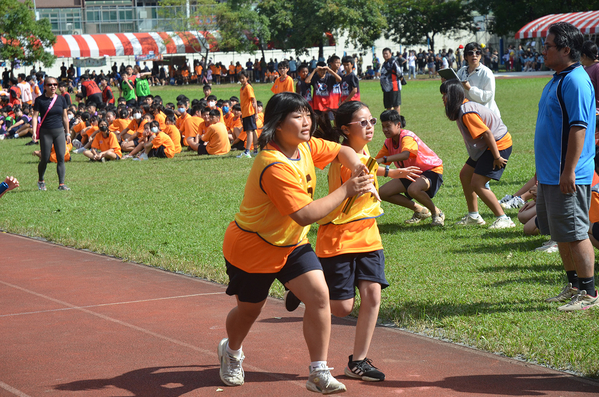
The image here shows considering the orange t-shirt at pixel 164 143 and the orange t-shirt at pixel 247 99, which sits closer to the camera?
the orange t-shirt at pixel 247 99

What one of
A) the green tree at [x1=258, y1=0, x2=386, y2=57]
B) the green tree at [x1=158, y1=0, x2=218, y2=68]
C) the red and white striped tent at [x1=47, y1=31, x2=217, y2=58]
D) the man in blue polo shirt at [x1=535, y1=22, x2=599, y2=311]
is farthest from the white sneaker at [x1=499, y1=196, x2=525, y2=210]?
the red and white striped tent at [x1=47, y1=31, x2=217, y2=58]

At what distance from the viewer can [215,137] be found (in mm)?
17062

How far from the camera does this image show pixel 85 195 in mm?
12141

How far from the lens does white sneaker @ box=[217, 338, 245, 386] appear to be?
4.14 meters

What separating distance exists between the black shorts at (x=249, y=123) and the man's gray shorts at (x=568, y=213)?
38.8ft

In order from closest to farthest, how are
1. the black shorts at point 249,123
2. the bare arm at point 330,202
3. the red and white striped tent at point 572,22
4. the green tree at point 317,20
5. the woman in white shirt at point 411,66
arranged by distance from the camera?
the bare arm at point 330,202, the black shorts at point 249,123, the red and white striped tent at point 572,22, the woman in white shirt at point 411,66, the green tree at point 317,20

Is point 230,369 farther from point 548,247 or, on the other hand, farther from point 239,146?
point 239,146

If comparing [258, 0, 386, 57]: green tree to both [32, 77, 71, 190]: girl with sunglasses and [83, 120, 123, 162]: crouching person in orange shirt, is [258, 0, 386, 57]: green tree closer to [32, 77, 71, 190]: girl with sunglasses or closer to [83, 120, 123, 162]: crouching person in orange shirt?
[83, 120, 123, 162]: crouching person in orange shirt

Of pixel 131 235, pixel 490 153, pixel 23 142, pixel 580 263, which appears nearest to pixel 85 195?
pixel 131 235

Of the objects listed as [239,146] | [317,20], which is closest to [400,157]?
[239,146]

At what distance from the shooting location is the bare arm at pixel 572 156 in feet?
16.5

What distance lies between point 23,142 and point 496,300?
20511 mm

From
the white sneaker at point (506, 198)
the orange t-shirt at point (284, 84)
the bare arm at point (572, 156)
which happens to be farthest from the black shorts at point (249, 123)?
the bare arm at point (572, 156)

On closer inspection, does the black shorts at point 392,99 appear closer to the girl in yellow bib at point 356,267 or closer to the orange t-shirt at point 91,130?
the orange t-shirt at point 91,130
